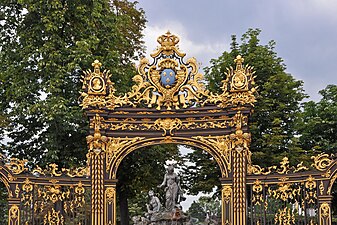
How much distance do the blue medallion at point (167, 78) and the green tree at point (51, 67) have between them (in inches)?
177

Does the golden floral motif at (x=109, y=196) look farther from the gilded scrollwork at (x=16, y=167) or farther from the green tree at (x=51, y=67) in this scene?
the green tree at (x=51, y=67)

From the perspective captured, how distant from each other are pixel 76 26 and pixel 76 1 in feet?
3.44

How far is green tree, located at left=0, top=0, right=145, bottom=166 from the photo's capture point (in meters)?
18.0

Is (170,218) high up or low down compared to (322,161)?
down

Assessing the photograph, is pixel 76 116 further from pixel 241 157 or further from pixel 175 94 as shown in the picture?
pixel 241 157

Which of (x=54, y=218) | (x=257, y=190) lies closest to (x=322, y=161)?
(x=257, y=190)

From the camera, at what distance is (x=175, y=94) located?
14.1 meters

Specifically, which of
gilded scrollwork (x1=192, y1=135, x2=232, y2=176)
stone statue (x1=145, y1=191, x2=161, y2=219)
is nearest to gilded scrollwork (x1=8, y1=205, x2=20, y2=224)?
stone statue (x1=145, y1=191, x2=161, y2=219)

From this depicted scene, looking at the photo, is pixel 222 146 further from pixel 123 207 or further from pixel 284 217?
pixel 123 207

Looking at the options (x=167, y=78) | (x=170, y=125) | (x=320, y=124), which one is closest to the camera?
(x=170, y=125)

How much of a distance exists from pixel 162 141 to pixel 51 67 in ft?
19.5

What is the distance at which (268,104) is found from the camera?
2022 centimetres

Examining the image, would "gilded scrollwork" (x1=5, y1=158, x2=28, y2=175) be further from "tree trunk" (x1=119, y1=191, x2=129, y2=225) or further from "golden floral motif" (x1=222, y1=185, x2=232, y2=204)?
"tree trunk" (x1=119, y1=191, x2=129, y2=225)

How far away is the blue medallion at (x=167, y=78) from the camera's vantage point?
1412 centimetres
